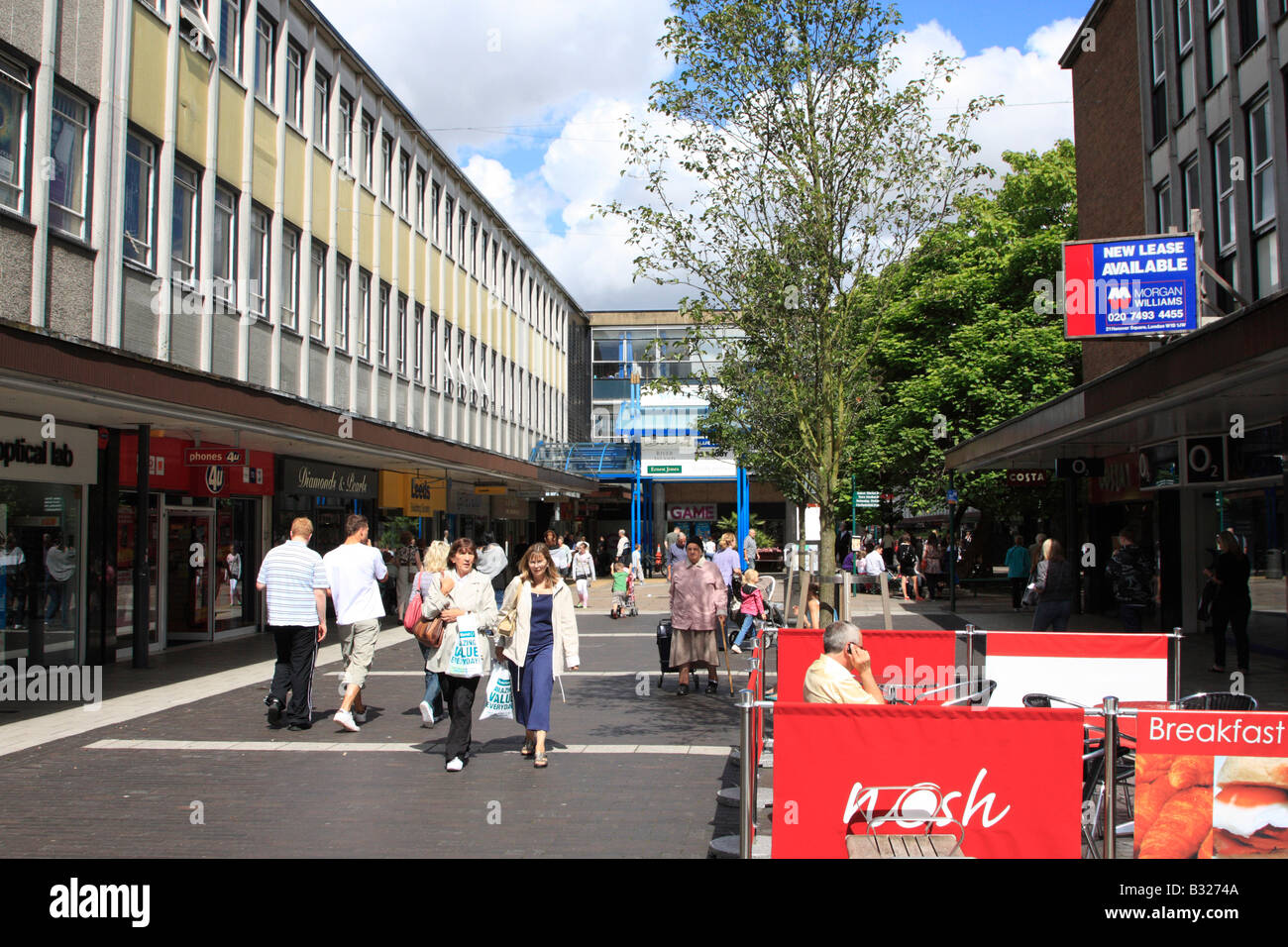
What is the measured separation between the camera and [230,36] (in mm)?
18516

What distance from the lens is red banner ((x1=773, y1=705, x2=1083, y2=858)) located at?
4719mm

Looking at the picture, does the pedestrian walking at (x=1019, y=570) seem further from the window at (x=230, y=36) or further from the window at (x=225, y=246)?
the window at (x=230, y=36)

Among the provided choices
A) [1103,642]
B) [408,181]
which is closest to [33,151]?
[1103,642]

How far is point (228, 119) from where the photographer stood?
18.2m

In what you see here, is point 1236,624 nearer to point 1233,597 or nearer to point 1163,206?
point 1233,597

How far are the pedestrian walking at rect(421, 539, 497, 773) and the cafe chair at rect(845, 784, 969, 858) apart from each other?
13.3 feet

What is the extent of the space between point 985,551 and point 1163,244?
1140 inches

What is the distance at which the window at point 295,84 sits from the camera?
68.6 feet

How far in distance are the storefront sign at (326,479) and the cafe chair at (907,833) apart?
15.8 meters

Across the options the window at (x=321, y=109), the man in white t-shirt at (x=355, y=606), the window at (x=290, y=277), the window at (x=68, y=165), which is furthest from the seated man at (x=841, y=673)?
the window at (x=321, y=109)

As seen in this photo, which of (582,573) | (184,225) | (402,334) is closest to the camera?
(184,225)

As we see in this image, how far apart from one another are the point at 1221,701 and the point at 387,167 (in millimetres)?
24474

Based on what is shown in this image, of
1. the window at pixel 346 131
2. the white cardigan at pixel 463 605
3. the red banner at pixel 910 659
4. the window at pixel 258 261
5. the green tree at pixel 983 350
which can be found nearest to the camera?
the white cardigan at pixel 463 605

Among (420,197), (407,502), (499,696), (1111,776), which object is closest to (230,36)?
(407,502)
